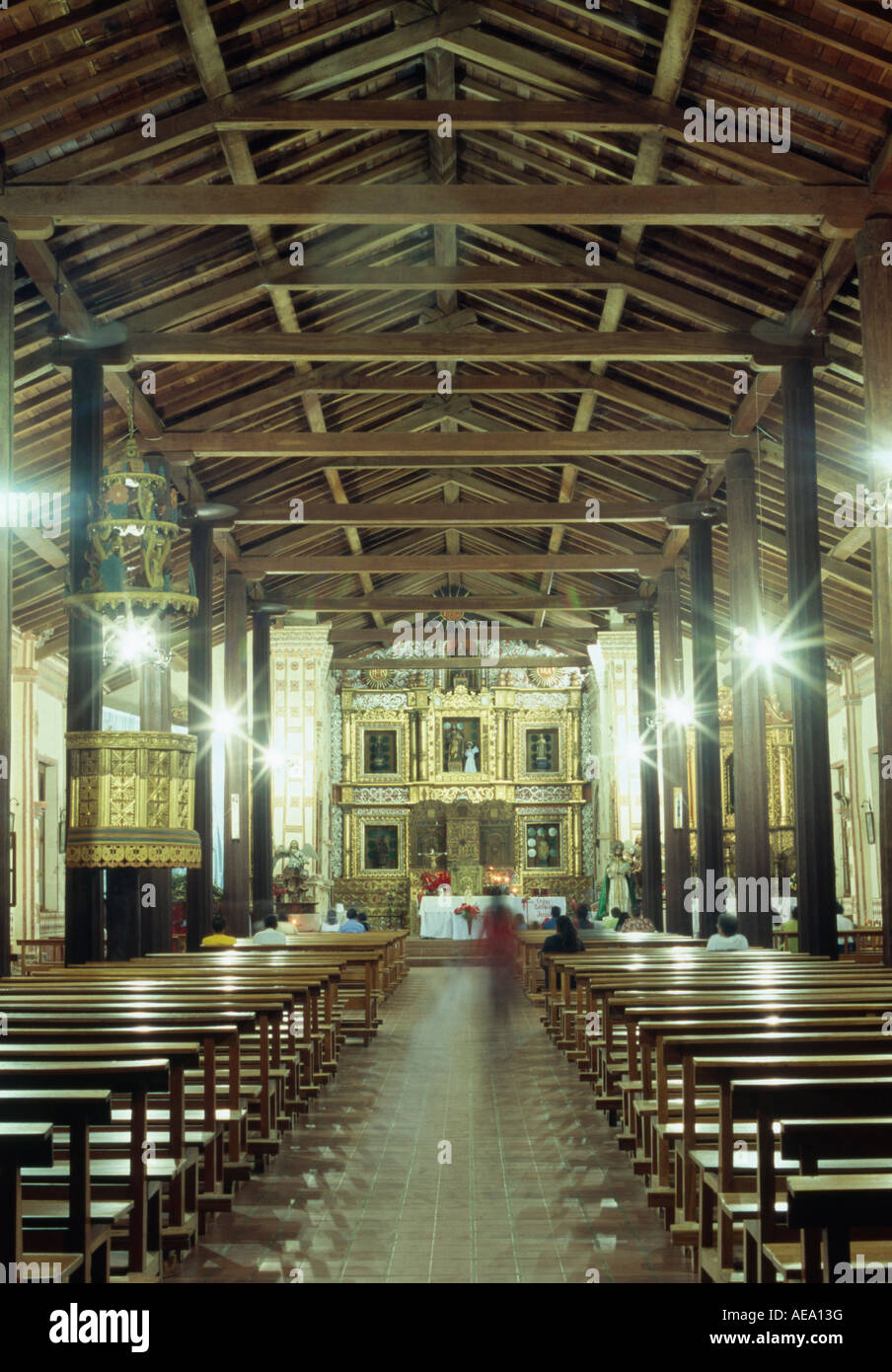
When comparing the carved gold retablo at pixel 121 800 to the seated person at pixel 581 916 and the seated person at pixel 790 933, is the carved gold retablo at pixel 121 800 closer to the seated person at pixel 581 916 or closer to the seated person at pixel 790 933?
the seated person at pixel 581 916

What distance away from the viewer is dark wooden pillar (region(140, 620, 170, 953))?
1482 cm

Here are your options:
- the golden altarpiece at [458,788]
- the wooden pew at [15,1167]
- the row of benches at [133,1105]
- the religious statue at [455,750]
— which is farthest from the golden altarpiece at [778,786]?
the wooden pew at [15,1167]

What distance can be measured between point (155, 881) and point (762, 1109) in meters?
12.1

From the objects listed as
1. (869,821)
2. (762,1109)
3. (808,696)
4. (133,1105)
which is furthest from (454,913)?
(762,1109)

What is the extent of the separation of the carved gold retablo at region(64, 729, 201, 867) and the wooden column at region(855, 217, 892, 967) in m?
5.41

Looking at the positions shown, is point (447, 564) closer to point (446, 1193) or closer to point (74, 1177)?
point (446, 1193)

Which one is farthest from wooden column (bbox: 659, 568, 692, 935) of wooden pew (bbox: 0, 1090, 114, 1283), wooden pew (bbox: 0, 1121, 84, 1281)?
wooden pew (bbox: 0, 1121, 84, 1281)

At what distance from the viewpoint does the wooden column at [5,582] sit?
367 inches

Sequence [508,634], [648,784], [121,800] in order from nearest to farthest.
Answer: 1. [121,800]
2. [648,784]
3. [508,634]

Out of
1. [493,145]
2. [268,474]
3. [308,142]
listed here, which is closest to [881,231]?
[493,145]

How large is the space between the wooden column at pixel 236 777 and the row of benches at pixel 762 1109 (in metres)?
11.6

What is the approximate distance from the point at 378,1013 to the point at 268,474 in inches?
298

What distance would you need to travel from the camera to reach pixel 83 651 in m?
12.0

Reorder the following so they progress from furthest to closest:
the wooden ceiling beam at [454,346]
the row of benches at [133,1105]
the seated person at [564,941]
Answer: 1. the wooden ceiling beam at [454,346]
2. the seated person at [564,941]
3. the row of benches at [133,1105]
